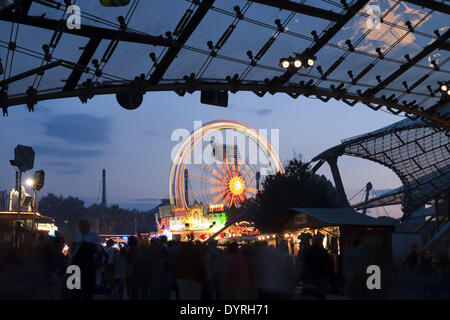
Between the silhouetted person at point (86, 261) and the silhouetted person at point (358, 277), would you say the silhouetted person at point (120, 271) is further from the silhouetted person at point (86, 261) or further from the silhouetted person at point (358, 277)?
the silhouetted person at point (358, 277)

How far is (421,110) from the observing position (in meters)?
21.1

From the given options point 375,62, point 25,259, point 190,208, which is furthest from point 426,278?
point 190,208

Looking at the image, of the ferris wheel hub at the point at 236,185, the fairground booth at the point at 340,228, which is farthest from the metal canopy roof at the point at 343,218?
the ferris wheel hub at the point at 236,185

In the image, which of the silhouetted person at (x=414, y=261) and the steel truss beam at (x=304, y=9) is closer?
the steel truss beam at (x=304, y=9)

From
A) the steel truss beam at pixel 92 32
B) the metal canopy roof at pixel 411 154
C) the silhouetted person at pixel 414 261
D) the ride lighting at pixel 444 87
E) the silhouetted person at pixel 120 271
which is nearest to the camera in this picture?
the steel truss beam at pixel 92 32

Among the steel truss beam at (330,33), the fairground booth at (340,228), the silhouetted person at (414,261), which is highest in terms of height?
the steel truss beam at (330,33)

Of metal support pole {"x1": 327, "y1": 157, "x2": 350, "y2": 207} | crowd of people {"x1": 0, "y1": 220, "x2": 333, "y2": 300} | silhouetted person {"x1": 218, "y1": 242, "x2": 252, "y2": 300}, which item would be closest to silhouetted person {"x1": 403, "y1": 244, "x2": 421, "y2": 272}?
crowd of people {"x1": 0, "y1": 220, "x2": 333, "y2": 300}

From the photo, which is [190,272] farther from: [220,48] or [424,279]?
[220,48]

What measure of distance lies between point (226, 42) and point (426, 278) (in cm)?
797

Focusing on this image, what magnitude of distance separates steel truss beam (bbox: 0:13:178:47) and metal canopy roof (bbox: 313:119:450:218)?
1729 inches

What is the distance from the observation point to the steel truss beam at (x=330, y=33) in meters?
15.6

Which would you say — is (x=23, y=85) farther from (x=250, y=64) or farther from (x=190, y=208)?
(x=190, y=208)

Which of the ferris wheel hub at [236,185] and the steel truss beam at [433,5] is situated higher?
the steel truss beam at [433,5]

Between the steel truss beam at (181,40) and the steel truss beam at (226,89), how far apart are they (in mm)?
317
